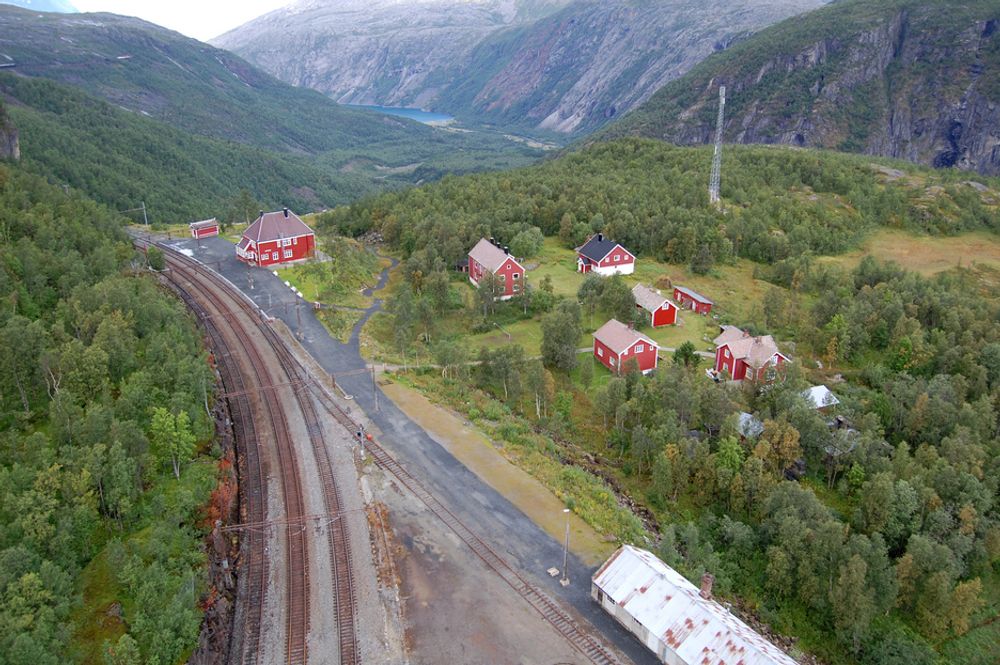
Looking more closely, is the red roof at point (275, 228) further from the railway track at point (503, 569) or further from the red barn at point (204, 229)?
the railway track at point (503, 569)

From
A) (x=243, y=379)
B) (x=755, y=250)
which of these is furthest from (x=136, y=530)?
(x=755, y=250)

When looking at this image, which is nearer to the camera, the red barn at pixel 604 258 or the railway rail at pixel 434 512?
the railway rail at pixel 434 512

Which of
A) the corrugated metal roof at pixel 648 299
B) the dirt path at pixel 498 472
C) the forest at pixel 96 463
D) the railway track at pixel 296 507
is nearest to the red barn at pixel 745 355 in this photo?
the corrugated metal roof at pixel 648 299

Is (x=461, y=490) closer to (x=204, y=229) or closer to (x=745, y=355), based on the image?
(x=745, y=355)

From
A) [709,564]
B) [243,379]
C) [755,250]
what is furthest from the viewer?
[755,250]

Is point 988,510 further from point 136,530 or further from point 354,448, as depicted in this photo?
point 136,530

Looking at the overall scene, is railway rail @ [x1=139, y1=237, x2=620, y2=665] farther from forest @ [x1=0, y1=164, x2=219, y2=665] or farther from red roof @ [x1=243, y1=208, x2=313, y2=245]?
red roof @ [x1=243, y1=208, x2=313, y2=245]
